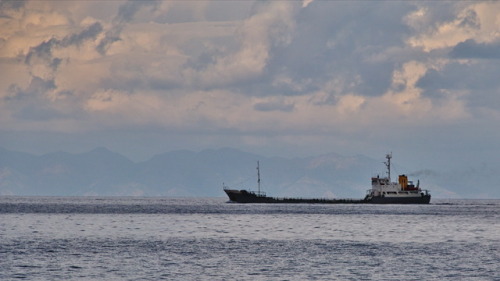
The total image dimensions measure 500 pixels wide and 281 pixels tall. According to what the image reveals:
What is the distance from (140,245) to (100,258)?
15803mm

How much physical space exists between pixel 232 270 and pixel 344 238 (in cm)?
4071

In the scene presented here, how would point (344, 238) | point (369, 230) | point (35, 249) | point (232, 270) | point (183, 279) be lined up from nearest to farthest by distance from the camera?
point (183, 279)
point (232, 270)
point (35, 249)
point (344, 238)
point (369, 230)

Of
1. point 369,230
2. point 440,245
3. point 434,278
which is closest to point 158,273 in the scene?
point 434,278

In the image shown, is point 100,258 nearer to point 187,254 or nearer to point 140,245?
point 187,254

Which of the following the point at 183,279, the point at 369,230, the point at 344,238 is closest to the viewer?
the point at 183,279

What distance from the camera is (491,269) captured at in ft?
240

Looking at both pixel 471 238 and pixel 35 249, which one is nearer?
pixel 35 249

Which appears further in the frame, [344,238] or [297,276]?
[344,238]

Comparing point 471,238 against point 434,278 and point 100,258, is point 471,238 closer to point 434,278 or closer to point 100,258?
point 434,278

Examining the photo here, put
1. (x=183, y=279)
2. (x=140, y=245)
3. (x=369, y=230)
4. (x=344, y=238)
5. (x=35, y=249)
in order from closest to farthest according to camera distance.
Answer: (x=183, y=279) → (x=35, y=249) → (x=140, y=245) → (x=344, y=238) → (x=369, y=230)

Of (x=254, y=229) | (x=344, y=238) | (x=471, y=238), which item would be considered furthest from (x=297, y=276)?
(x=254, y=229)

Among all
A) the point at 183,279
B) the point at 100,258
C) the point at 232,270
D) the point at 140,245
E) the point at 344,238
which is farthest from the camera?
the point at 344,238

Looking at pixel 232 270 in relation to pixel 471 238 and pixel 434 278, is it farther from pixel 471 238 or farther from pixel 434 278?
pixel 471 238

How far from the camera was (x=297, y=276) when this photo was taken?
68062mm
